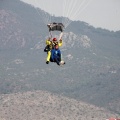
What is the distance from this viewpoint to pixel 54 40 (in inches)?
2393

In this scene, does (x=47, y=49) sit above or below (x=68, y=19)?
below

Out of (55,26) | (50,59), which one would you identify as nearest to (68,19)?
(55,26)

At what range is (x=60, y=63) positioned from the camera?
199 feet

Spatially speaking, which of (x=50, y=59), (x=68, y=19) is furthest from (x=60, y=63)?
(x=68, y=19)

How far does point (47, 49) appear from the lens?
Answer: 199ft

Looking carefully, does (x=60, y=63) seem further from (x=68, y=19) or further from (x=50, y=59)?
(x=68, y=19)

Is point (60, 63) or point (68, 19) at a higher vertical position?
point (68, 19)

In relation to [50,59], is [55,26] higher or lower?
higher

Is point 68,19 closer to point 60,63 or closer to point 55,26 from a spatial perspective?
point 55,26

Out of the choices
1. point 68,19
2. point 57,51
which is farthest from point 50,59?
point 68,19

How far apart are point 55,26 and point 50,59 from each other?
13.9 ft

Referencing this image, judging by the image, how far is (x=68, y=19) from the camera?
6009 centimetres

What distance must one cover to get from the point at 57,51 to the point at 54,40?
1.62 meters

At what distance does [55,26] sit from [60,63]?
467 cm
